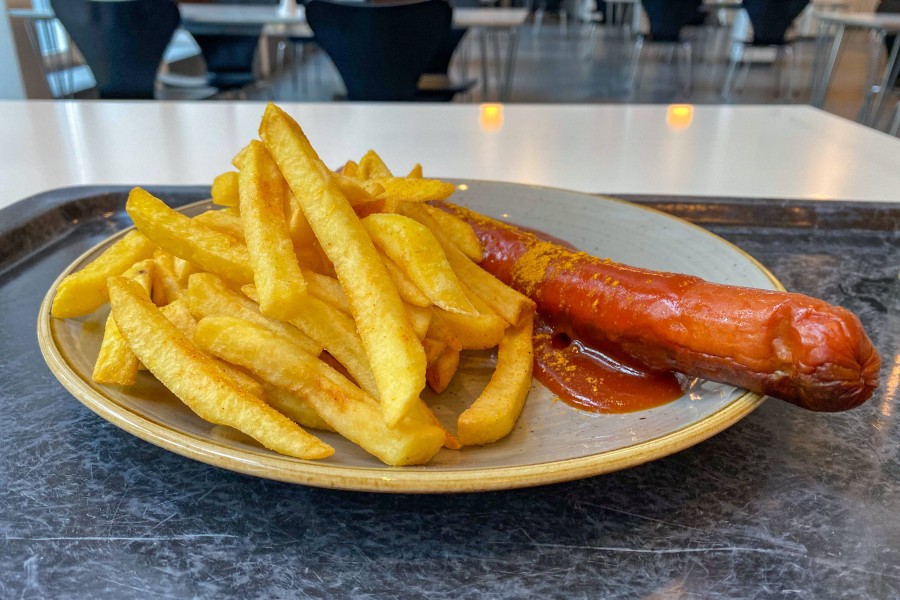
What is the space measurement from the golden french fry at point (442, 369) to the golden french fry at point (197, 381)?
0.65 feet

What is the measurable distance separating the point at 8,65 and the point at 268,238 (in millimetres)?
5050

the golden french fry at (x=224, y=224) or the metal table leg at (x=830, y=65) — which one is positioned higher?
the golden french fry at (x=224, y=224)

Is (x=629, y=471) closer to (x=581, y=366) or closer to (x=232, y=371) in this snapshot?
(x=581, y=366)

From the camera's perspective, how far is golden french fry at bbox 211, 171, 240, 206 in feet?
2.84

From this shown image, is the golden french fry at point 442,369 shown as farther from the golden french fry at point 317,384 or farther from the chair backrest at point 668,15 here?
the chair backrest at point 668,15

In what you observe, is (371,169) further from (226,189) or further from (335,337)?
(335,337)

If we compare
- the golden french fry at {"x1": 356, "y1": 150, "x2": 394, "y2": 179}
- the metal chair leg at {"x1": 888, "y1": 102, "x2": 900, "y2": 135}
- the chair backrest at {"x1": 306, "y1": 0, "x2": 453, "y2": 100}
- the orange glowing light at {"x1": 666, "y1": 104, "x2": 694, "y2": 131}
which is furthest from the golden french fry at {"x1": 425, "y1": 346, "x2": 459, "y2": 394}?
the metal chair leg at {"x1": 888, "y1": 102, "x2": 900, "y2": 135}

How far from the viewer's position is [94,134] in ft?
6.57

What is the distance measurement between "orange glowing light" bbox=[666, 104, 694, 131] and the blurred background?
122 cm

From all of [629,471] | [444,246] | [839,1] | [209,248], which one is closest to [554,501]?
[629,471]

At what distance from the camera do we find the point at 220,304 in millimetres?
772

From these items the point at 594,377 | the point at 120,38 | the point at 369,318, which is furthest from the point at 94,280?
the point at 120,38

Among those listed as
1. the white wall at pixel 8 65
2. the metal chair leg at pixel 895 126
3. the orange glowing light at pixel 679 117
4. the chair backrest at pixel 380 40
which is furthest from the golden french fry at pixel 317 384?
the metal chair leg at pixel 895 126

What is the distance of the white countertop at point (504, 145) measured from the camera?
1.62 meters
